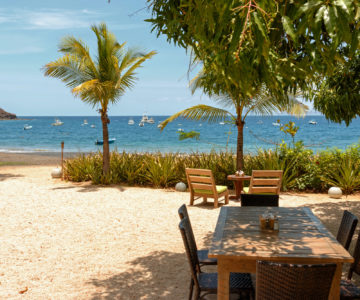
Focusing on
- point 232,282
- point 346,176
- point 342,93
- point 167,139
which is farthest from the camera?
point 167,139

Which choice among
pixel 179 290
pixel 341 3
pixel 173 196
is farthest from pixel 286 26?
pixel 173 196

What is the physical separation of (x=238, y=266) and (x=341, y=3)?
2.10m

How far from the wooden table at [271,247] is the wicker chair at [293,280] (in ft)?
1.29

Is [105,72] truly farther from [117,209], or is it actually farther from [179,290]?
[179,290]

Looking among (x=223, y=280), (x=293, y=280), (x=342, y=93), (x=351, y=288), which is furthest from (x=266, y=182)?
(x=293, y=280)

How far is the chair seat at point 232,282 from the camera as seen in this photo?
3201 millimetres

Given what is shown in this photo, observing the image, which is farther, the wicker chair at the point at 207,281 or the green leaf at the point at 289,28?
the wicker chair at the point at 207,281

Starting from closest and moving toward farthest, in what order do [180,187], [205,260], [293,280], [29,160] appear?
[293,280], [205,260], [180,187], [29,160]

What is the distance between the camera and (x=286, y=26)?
1698 mm

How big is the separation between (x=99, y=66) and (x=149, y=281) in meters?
8.19

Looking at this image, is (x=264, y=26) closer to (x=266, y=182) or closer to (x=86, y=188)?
(x=266, y=182)

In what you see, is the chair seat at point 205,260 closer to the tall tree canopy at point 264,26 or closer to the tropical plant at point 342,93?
the tall tree canopy at point 264,26

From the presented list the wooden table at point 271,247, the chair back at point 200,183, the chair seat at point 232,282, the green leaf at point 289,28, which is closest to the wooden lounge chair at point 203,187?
the chair back at point 200,183

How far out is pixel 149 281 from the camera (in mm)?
4363
